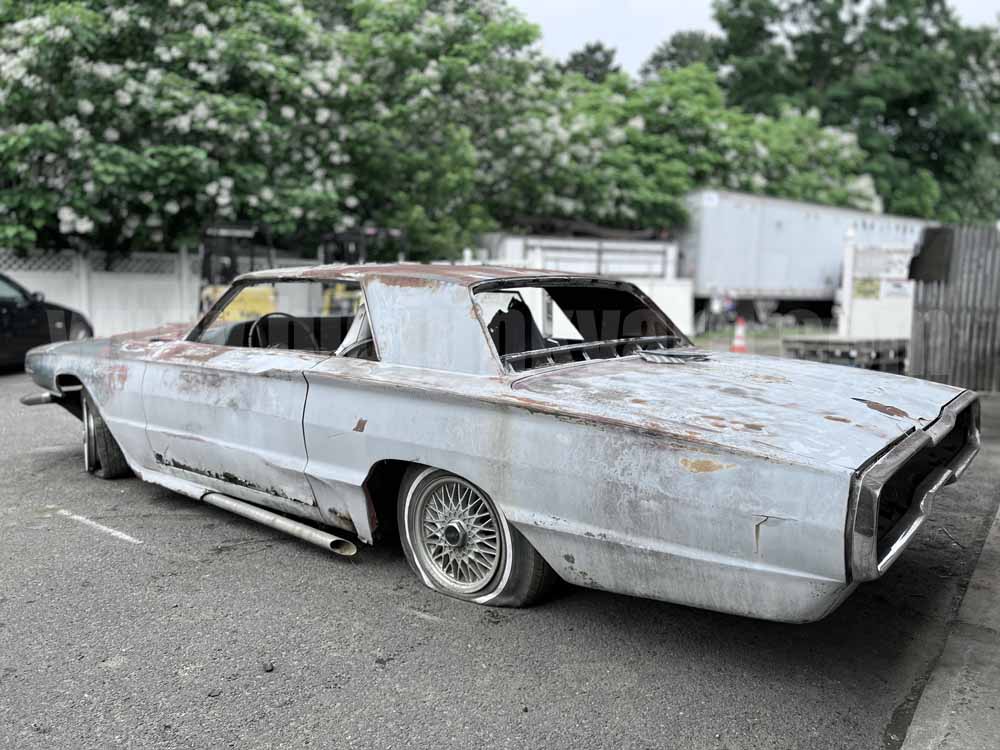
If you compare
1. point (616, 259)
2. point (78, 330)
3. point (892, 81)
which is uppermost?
point (892, 81)

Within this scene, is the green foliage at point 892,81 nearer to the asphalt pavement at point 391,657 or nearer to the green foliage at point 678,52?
the green foliage at point 678,52

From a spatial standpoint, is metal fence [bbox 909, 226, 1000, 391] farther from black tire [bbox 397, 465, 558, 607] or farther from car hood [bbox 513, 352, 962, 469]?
black tire [bbox 397, 465, 558, 607]

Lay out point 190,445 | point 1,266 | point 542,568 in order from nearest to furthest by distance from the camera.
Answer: point 542,568 → point 190,445 → point 1,266

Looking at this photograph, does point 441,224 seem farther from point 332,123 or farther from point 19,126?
point 19,126

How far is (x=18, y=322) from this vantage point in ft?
34.8

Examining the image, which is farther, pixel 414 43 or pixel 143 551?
pixel 414 43

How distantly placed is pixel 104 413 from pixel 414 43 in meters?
13.1

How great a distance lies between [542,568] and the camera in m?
3.40

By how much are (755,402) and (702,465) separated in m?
0.55

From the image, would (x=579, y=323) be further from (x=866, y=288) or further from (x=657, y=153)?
(x=657, y=153)

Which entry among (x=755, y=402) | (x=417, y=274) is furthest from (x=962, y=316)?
→ (x=417, y=274)

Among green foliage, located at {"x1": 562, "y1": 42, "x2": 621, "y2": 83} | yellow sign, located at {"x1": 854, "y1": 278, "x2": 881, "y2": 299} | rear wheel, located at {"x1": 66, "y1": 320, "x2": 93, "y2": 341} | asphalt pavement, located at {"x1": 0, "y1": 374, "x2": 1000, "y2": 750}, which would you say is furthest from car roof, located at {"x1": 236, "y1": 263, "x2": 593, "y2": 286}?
green foliage, located at {"x1": 562, "y1": 42, "x2": 621, "y2": 83}

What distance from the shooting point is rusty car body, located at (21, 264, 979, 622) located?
2732mm

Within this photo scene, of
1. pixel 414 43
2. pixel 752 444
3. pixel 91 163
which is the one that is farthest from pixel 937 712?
pixel 414 43
